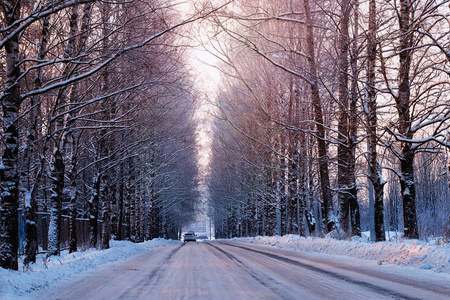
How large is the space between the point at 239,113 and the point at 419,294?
24.4 m

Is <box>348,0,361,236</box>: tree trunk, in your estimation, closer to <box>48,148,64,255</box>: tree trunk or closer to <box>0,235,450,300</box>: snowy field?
<box>0,235,450,300</box>: snowy field

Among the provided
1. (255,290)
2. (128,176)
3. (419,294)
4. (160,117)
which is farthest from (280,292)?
(128,176)

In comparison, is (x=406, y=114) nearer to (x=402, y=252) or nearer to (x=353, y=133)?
(x=353, y=133)

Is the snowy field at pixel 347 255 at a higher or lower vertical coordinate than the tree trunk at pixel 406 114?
lower

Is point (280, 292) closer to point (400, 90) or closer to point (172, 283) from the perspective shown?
point (172, 283)

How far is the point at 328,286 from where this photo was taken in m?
7.03

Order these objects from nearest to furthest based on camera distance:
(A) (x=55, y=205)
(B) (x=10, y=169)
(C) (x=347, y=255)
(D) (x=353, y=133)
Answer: (B) (x=10, y=169)
(C) (x=347, y=255)
(A) (x=55, y=205)
(D) (x=353, y=133)

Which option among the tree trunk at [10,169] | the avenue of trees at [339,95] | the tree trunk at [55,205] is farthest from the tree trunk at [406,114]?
the tree trunk at [55,205]

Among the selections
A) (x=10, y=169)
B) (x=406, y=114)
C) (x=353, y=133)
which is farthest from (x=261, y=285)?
(x=353, y=133)

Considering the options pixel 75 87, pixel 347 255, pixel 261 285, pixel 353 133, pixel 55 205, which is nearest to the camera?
pixel 261 285

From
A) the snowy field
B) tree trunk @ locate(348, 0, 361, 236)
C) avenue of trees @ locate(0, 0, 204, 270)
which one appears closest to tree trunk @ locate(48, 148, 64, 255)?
avenue of trees @ locate(0, 0, 204, 270)

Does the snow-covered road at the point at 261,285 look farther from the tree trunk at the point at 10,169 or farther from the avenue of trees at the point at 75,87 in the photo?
the avenue of trees at the point at 75,87

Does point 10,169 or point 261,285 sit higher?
point 10,169

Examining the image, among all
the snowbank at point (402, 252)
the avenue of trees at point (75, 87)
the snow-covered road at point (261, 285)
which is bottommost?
the snow-covered road at point (261, 285)
